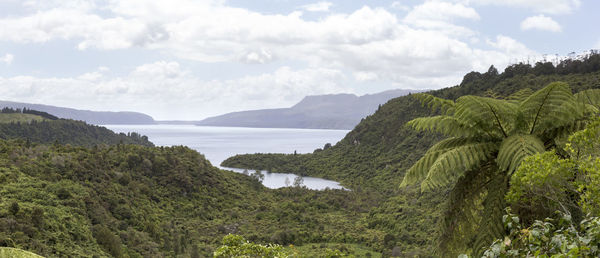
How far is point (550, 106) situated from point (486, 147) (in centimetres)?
68

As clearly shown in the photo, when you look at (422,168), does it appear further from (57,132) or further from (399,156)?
(57,132)

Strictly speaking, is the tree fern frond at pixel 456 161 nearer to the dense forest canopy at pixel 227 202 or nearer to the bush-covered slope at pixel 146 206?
the dense forest canopy at pixel 227 202

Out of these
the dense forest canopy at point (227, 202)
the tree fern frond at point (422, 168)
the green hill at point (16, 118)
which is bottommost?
the dense forest canopy at point (227, 202)

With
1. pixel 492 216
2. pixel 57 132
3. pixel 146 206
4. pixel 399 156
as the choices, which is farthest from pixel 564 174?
pixel 57 132

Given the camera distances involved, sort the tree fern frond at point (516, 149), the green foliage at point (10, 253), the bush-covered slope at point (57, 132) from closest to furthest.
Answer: the green foliage at point (10, 253) < the tree fern frond at point (516, 149) < the bush-covered slope at point (57, 132)

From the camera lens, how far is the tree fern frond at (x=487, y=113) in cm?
414

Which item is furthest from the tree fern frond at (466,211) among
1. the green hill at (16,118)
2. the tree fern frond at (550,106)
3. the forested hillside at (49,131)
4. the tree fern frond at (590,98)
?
the green hill at (16,118)

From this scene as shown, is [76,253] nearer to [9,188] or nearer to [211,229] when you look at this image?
[9,188]

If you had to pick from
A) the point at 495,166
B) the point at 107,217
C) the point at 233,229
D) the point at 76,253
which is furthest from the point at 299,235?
the point at 495,166

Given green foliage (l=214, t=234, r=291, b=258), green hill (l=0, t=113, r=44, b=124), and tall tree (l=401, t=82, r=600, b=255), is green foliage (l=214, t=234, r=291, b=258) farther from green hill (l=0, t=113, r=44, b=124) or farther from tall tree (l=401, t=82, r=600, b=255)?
green hill (l=0, t=113, r=44, b=124)

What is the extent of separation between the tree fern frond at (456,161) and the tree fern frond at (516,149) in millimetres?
217

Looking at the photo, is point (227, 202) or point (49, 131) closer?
point (227, 202)

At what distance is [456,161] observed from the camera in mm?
4066

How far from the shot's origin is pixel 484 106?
4.16 metres
